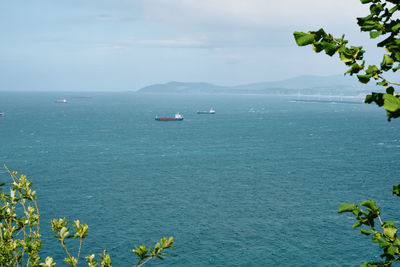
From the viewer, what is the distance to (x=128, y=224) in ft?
210

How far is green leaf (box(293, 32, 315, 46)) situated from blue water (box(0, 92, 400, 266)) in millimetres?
50452

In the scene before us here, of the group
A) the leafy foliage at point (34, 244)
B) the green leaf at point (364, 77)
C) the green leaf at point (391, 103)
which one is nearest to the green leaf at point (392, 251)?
the green leaf at point (391, 103)

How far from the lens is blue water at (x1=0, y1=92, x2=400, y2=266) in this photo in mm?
56125

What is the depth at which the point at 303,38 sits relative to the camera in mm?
4676

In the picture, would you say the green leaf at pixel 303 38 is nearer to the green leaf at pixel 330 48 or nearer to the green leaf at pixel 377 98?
the green leaf at pixel 330 48

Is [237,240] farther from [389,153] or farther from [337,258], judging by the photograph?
[389,153]

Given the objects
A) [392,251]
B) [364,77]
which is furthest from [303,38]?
[392,251]

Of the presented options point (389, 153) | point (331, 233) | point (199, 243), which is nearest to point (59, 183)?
point (199, 243)

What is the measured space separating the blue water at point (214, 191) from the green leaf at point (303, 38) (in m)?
50.5

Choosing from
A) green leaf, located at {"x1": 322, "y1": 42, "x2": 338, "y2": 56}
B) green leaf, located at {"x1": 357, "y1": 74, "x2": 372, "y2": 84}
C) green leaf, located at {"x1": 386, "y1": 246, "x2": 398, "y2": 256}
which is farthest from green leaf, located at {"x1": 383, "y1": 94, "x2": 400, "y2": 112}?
green leaf, located at {"x1": 386, "y1": 246, "x2": 398, "y2": 256}

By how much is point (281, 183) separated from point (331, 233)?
26809 millimetres

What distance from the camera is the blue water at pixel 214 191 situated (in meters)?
56.1

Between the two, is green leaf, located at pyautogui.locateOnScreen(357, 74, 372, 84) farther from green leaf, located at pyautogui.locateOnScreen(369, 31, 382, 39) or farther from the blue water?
the blue water

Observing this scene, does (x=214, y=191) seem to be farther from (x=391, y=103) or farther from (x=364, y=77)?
(x=391, y=103)
